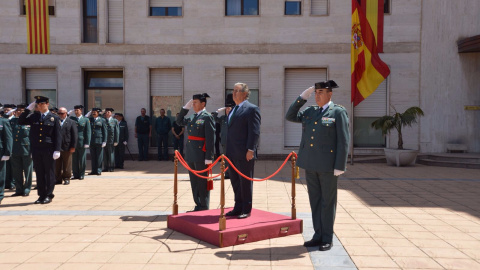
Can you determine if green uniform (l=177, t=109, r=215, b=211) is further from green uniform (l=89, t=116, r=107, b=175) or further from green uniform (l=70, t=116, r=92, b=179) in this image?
green uniform (l=89, t=116, r=107, b=175)

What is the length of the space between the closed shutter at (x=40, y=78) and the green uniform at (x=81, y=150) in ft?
22.4

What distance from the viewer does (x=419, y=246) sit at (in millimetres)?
4992

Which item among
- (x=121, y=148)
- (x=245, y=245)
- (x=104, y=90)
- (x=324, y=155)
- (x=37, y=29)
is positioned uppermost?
(x=37, y=29)

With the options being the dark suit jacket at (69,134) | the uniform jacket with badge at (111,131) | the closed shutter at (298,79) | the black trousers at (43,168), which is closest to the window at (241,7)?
the closed shutter at (298,79)

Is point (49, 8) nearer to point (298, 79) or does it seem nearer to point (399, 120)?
point (298, 79)

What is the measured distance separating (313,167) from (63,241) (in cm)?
332

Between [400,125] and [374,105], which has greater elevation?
[374,105]

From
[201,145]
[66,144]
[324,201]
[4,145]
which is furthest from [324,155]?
[66,144]

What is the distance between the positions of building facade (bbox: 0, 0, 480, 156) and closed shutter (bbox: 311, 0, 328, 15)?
0.14 feet

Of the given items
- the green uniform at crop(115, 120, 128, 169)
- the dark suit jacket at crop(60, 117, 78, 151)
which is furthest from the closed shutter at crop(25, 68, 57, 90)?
the dark suit jacket at crop(60, 117, 78, 151)

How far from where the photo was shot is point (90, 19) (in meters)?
17.0

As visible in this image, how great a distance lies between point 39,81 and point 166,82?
5388 millimetres

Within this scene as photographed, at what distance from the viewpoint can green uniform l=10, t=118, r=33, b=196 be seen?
8.23 metres

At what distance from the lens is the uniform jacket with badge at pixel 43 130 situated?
750 cm
